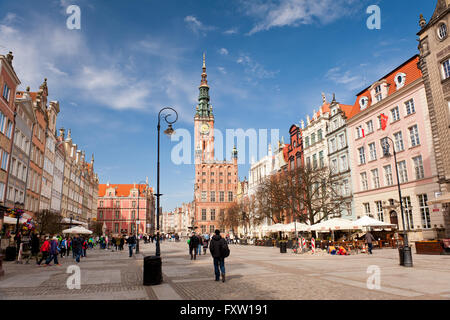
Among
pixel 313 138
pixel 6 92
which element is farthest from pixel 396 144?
pixel 6 92

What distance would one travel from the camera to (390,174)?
107 ft

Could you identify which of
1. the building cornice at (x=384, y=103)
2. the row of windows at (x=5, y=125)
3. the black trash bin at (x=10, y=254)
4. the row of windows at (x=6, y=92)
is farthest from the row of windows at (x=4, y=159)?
the building cornice at (x=384, y=103)

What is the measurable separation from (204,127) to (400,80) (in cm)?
8174

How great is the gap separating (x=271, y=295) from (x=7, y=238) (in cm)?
2691

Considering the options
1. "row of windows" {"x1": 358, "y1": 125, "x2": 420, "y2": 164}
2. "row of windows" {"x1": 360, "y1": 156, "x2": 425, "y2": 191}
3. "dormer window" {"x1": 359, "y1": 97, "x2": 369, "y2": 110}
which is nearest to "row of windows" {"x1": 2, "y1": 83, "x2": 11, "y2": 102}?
"row of windows" {"x1": 358, "y1": 125, "x2": 420, "y2": 164}

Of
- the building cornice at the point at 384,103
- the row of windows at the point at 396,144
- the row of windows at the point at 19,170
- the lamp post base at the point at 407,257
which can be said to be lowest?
the lamp post base at the point at 407,257

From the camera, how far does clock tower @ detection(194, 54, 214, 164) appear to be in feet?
343

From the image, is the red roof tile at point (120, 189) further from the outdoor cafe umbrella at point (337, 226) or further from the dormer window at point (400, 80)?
the dormer window at point (400, 80)

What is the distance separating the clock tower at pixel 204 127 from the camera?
104500 millimetres

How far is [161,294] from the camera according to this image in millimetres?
9000

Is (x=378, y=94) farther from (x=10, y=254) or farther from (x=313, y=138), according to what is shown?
(x=10, y=254)

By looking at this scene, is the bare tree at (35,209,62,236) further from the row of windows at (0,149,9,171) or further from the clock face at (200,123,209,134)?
the clock face at (200,123,209,134)

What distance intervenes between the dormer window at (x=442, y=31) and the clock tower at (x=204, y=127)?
81.0 metres
